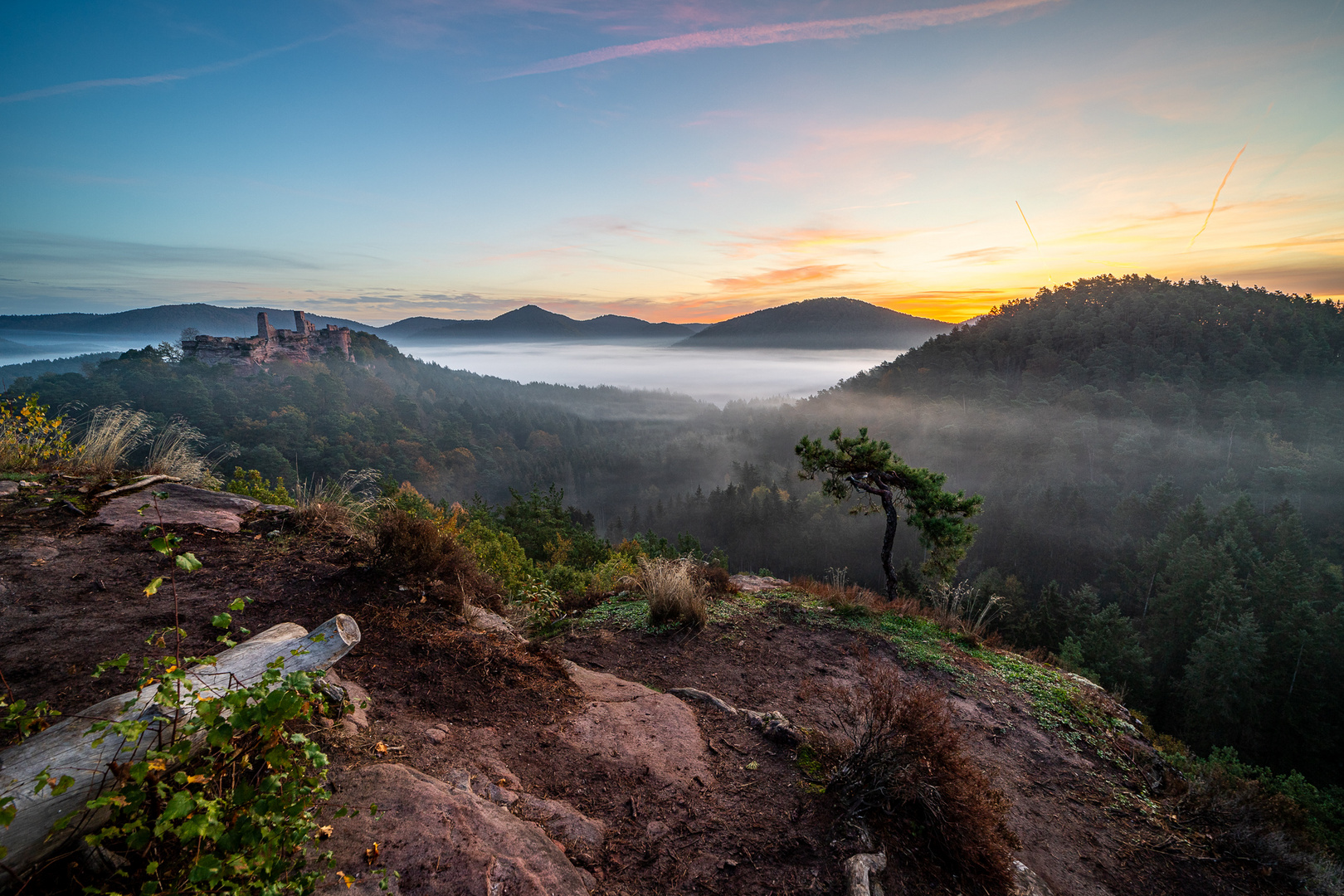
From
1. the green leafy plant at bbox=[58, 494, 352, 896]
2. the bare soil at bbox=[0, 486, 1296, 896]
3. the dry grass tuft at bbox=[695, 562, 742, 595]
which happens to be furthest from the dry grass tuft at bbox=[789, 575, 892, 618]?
the green leafy plant at bbox=[58, 494, 352, 896]

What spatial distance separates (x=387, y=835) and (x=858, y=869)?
239 cm

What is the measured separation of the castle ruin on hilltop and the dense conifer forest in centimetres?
305

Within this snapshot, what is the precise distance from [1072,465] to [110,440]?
94.5m

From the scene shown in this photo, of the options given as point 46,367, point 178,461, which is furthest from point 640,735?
point 46,367

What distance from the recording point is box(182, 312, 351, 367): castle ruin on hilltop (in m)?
72.1

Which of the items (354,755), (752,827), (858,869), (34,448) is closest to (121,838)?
(354,755)

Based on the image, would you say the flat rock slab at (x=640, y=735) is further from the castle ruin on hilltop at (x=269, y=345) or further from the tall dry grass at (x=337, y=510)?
the castle ruin on hilltop at (x=269, y=345)

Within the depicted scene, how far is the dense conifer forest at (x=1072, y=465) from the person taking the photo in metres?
28.0

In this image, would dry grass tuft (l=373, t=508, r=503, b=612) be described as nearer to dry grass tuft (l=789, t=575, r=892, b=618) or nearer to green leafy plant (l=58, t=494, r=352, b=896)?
green leafy plant (l=58, t=494, r=352, b=896)

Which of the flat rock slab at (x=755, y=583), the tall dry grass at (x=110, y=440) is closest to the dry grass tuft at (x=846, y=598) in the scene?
the flat rock slab at (x=755, y=583)

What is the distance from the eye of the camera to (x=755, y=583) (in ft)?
36.4

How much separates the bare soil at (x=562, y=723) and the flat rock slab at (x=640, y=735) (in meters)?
0.11

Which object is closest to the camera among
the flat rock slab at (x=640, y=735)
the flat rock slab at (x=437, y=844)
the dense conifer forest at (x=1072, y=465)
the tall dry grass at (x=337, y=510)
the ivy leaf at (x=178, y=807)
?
the ivy leaf at (x=178, y=807)

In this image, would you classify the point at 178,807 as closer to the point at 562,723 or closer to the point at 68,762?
the point at 68,762
